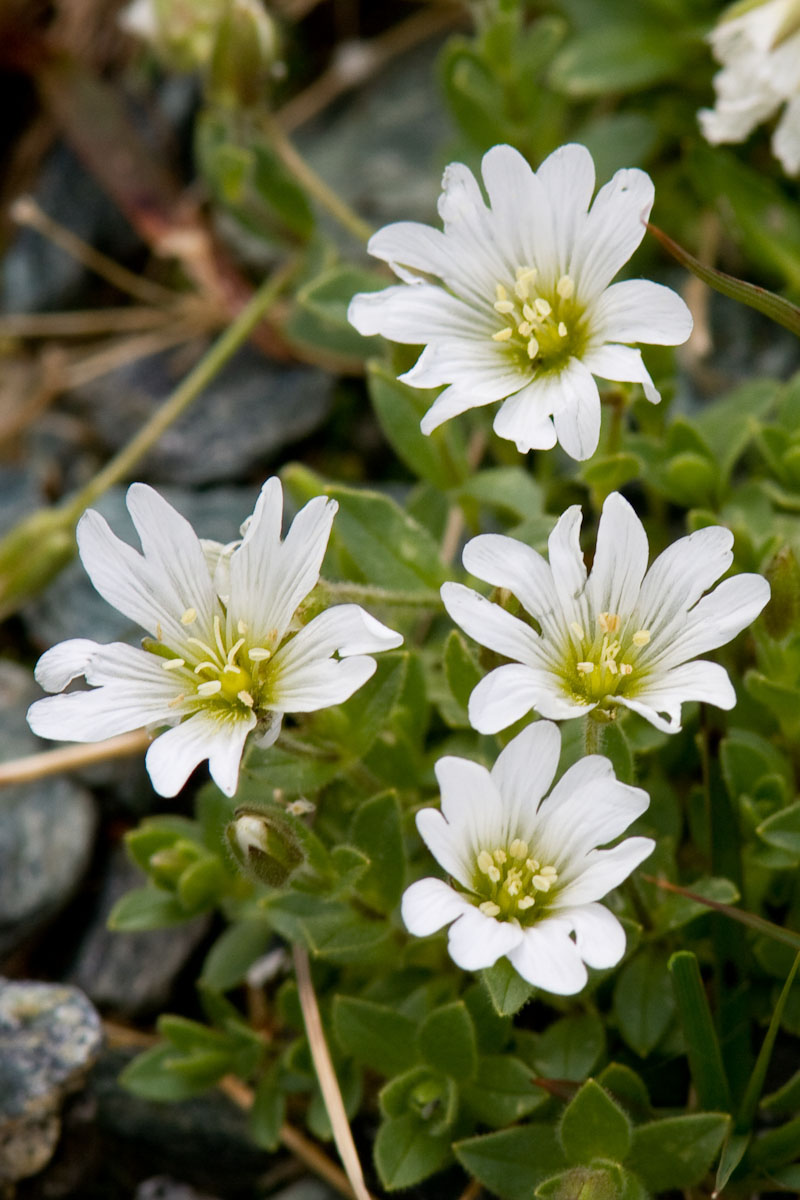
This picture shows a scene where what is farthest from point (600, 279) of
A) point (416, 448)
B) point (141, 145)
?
point (141, 145)

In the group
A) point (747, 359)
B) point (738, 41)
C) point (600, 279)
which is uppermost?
point (600, 279)

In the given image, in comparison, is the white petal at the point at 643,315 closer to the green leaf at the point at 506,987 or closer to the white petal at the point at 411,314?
the white petal at the point at 411,314

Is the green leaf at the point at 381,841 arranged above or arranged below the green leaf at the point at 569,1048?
above

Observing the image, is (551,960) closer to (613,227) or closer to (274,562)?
(274,562)

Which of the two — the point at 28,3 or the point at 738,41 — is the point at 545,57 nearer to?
the point at 738,41

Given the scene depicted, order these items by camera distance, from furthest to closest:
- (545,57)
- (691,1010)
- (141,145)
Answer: (141,145), (545,57), (691,1010)

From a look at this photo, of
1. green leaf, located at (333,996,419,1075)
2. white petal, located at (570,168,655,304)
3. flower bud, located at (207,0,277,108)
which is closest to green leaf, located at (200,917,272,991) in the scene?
green leaf, located at (333,996,419,1075)

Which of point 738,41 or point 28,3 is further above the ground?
point 28,3

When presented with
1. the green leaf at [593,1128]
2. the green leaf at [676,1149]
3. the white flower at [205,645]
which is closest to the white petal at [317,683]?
the white flower at [205,645]
